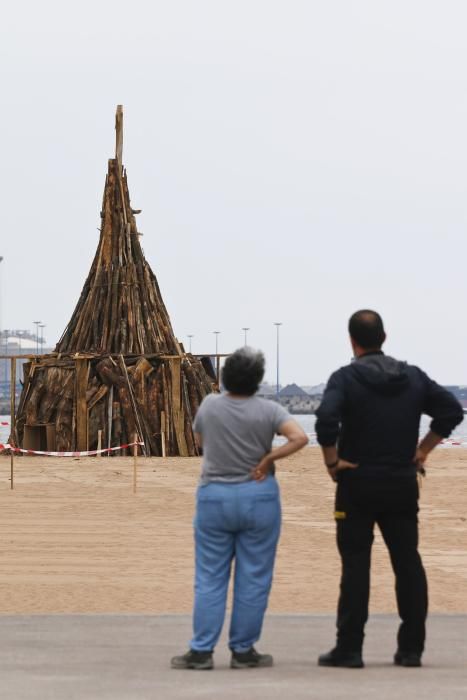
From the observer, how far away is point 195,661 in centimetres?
667

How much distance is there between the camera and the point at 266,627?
7.88m

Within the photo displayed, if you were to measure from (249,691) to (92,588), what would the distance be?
4285 millimetres

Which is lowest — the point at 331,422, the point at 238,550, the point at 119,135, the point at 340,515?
the point at 238,550

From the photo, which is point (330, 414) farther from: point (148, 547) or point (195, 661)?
point (148, 547)

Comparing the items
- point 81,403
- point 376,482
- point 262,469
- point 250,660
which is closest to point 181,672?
point 250,660

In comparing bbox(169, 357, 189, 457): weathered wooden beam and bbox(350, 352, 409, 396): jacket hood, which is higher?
bbox(350, 352, 409, 396): jacket hood

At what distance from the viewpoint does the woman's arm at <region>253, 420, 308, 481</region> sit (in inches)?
270

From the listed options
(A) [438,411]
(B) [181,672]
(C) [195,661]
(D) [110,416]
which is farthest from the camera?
(D) [110,416]

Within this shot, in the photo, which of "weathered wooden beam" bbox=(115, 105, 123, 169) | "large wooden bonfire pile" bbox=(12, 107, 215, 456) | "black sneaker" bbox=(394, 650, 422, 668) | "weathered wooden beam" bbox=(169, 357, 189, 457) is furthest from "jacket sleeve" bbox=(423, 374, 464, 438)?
"weathered wooden beam" bbox=(115, 105, 123, 169)

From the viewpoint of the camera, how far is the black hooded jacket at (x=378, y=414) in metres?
6.86

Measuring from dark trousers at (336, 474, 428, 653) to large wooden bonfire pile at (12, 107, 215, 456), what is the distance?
24.3 metres

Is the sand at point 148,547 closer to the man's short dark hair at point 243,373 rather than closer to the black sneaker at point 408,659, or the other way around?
the black sneaker at point 408,659

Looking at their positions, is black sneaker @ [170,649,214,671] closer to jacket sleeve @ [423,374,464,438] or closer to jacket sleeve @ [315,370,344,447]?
jacket sleeve @ [315,370,344,447]

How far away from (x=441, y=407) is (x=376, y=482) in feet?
1.65
